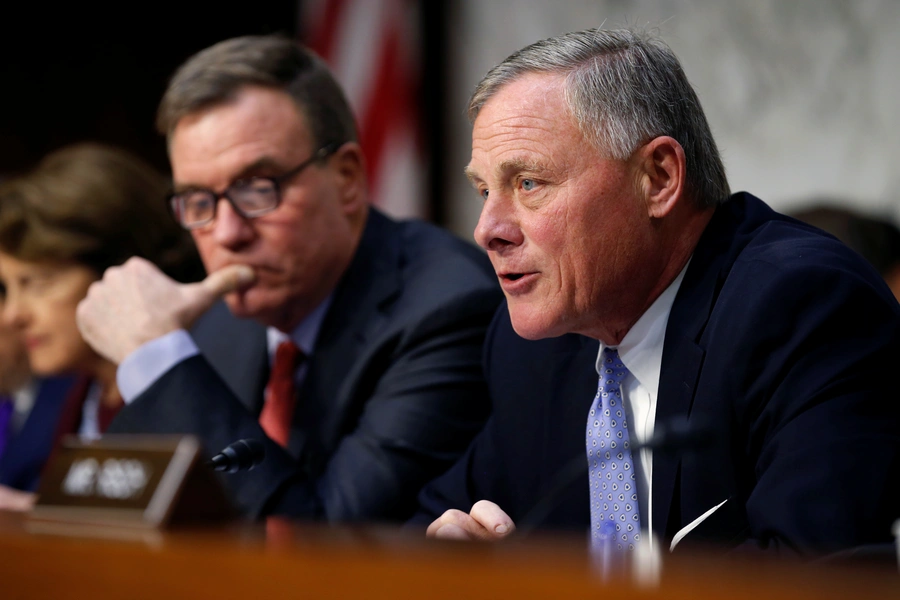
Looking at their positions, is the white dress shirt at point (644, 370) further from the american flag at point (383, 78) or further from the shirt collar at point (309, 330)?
the american flag at point (383, 78)

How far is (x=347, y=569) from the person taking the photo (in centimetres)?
73

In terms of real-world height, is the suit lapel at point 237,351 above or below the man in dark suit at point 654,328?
below

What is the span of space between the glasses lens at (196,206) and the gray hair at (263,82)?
177 millimetres

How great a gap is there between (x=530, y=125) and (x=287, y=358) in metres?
1.04

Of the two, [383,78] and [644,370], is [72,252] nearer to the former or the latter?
[383,78]

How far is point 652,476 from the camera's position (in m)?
1.43

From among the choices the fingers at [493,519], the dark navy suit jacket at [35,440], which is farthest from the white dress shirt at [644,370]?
the dark navy suit jacket at [35,440]

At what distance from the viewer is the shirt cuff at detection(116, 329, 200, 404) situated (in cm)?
194

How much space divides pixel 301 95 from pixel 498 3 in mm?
1931

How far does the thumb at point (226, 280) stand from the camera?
85.1 inches

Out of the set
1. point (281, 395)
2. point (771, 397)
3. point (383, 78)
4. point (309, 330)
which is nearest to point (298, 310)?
point (309, 330)

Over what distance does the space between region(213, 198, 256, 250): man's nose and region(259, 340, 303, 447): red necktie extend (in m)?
0.29

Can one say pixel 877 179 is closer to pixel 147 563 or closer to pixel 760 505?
pixel 760 505

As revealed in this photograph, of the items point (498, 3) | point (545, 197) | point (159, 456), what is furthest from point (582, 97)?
point (498, 3)
